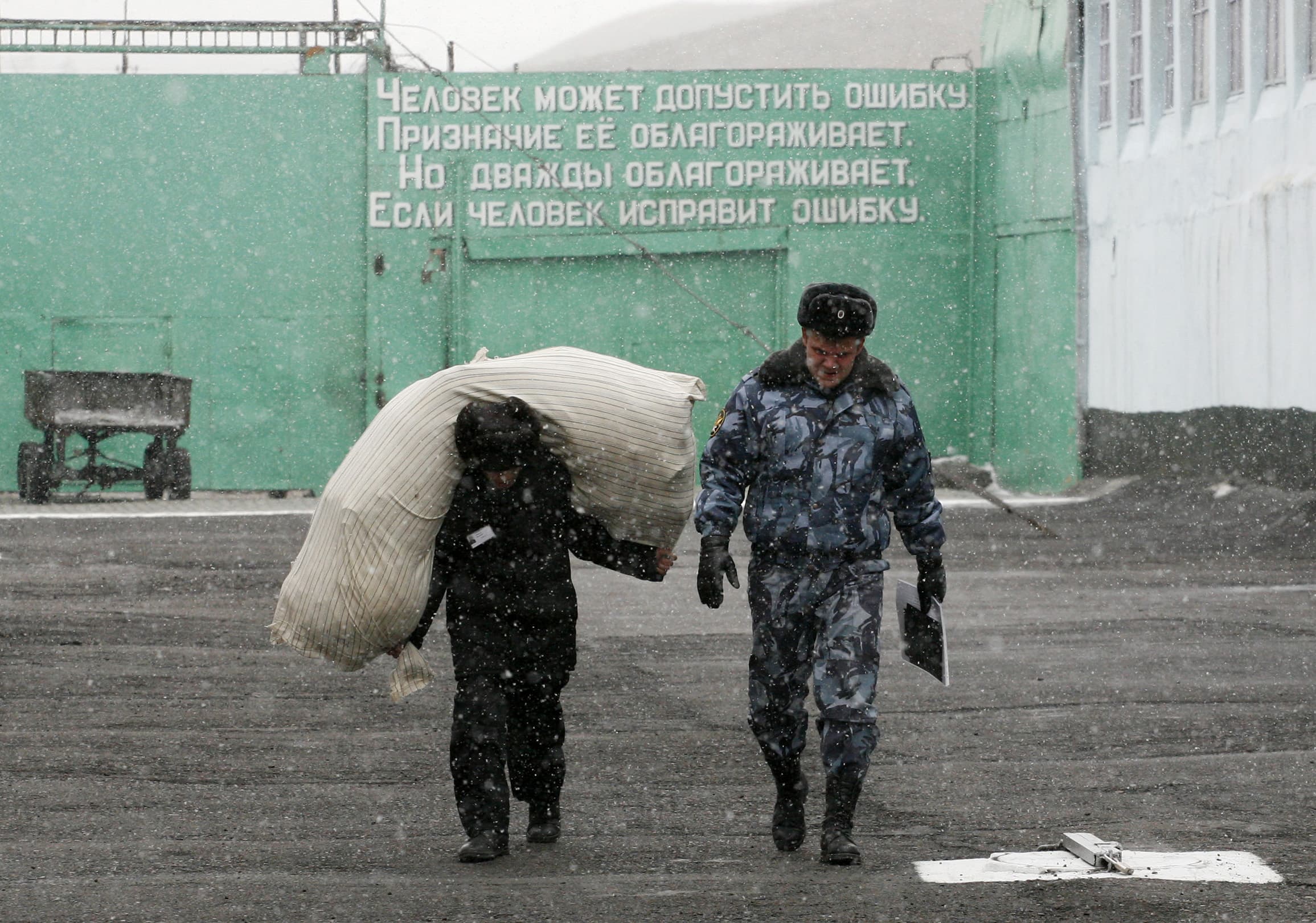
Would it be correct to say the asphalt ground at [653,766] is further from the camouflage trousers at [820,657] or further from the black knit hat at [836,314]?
the black knit hat at [836,314]

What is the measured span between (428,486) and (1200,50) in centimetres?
1807

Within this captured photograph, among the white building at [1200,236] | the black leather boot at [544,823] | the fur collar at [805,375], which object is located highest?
the white building at [1200,236]

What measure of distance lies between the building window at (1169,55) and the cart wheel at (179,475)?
502 inches

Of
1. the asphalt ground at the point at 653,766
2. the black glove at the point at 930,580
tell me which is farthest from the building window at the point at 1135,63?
the black glove at the point at 930,580

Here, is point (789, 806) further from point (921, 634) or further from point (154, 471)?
point (154, 471)

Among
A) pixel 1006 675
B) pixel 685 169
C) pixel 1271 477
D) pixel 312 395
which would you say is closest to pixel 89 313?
pixel 312 395

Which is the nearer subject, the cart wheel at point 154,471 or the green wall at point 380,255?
the cart wheel at point 154,471

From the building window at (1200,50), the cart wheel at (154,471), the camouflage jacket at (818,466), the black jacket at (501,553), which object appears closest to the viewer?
the camouflage jacket at (818,466)

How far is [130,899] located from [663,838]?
166cm

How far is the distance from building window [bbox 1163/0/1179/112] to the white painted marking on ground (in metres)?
18.1

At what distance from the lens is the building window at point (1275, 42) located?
19.6 meters

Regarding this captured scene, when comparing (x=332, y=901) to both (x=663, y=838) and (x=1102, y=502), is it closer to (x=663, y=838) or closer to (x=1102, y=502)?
(x=663, y=838)

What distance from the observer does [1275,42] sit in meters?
19.8

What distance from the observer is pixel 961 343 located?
88.7 ft
